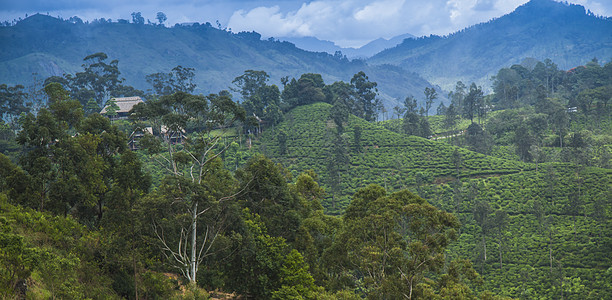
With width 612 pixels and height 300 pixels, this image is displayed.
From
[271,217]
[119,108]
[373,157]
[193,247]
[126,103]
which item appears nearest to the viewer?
[193,247]

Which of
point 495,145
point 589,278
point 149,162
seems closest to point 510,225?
point 589,278

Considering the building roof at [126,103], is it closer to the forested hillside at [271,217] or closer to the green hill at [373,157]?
the forested hillside at [271,217]

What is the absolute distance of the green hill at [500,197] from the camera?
32281 mm

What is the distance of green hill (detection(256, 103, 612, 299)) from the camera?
32.3 meters

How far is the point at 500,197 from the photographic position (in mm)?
42312

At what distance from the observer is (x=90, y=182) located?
67.5 ft

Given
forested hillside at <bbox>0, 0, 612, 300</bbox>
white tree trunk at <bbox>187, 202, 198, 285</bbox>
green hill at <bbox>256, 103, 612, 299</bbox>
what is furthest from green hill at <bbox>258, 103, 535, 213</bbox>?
white tree trunk at <bbox>187, 202, 198, 285</bbox>

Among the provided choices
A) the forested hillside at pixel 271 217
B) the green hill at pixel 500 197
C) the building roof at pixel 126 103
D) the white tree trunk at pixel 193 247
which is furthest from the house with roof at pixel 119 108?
the white tree trunk at pixel 193 247

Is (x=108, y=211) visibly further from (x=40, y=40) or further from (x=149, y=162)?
(x=40, y=40)

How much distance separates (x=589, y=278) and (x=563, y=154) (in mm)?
21321

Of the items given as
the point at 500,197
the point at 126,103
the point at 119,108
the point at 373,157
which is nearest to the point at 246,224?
the point at 500,197

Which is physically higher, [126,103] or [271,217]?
[126,103]

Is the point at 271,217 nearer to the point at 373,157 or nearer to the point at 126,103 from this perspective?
the point at 373,157

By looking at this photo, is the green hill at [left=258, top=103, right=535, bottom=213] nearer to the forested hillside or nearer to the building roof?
the forested hillside
